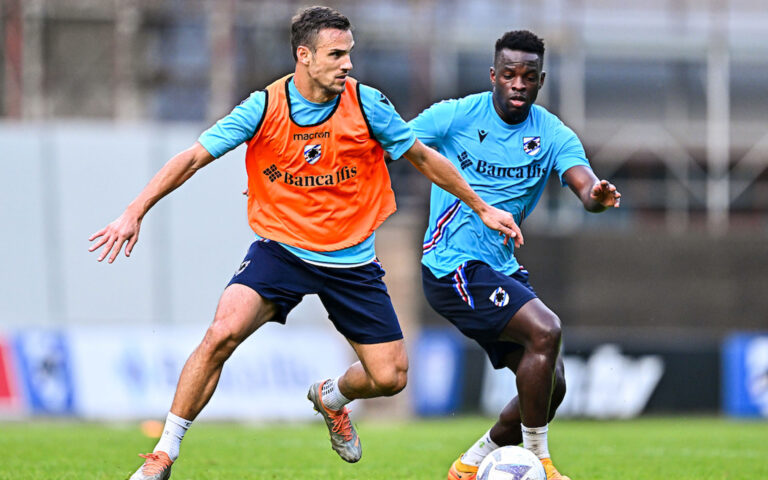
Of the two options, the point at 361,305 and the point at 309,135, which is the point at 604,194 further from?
the point at 309,135

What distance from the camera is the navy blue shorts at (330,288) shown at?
22.8 ft

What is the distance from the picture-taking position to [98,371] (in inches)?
701

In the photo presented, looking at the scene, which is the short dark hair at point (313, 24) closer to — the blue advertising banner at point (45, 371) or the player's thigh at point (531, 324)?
the player's thigh at point (531, 324)

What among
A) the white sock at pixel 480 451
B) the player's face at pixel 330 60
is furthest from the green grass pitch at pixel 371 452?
the player's face at pixel 330 60

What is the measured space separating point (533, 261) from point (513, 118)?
593 inches

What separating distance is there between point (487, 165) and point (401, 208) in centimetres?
1607

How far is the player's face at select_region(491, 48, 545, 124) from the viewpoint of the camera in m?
7.59

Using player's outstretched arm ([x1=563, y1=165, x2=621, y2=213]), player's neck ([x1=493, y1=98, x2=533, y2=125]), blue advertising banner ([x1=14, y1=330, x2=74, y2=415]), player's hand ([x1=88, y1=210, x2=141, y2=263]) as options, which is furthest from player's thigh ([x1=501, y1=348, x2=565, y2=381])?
blue advertising banner ([x1=14, y1=330, x2=74, y2=415])

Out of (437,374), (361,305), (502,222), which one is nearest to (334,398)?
(361,305)

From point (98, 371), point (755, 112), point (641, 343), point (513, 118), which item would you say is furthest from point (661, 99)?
point (513, 118)

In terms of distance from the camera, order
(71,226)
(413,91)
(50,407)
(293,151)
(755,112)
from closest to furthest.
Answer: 1. (293,151)
2. (50,407)
3. (71,226)
4. (413,91)
5. (755,112)

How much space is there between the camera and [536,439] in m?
7.14

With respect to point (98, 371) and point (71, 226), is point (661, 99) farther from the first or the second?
point (98, 371)

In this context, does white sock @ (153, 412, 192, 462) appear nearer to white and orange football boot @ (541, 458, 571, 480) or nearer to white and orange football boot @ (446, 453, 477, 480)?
white and orange football boot @ (446, 453, 477, 480)
